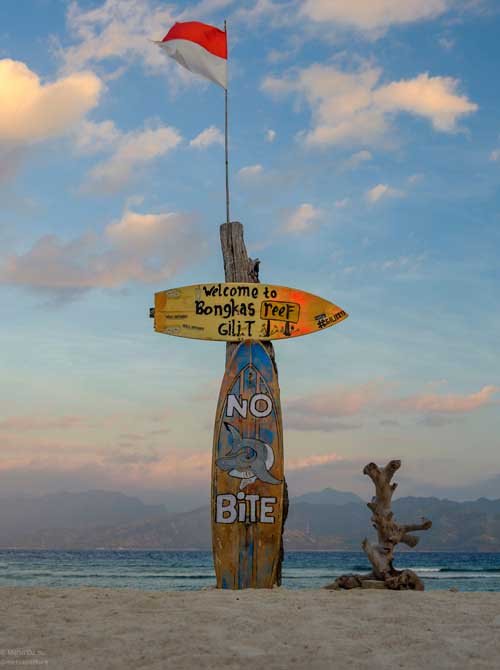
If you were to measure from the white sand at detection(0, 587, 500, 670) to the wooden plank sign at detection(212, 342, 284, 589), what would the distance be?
195cm

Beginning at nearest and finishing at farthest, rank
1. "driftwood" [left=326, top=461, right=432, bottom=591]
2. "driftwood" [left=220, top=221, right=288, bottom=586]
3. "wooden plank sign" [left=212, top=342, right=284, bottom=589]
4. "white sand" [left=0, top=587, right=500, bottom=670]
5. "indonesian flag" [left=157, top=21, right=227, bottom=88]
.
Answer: "white sand" [left=0, top=587, right=500, bottom=670]
"driftwood" [left=326, top=461, right=432, bottom=591]
"wooden plank sign" [left=212, top=342, right=284, bottom=589]
"driftwood" [left=220, top=221, right=288, bottom=586]
"indonesian flag" [left=157, top=21, right=227, bottom=88]

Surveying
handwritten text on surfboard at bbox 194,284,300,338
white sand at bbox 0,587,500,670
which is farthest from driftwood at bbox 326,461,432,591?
handwritten text on surfboard at bbox 194,284,300,338

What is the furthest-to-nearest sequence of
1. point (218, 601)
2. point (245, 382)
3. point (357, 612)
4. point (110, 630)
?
1. point (245, 382)
2. point (218, 601)
3. point (357, 612)
4. point (110, 630)

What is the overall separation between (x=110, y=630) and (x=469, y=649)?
264 centimetres

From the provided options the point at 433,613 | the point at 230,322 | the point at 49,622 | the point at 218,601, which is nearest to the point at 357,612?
the point at 433,613

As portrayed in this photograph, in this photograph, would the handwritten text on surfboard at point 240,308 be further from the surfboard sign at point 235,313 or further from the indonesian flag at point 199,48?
the indonesian flag at point 199,48

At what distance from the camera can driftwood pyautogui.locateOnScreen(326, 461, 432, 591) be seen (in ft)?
30.1

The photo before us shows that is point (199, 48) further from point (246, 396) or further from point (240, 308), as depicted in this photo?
point (246, 396)

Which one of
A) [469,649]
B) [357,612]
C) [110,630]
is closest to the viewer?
[469,649]

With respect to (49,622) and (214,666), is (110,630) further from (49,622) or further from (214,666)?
(214,666)

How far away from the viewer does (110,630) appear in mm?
5789

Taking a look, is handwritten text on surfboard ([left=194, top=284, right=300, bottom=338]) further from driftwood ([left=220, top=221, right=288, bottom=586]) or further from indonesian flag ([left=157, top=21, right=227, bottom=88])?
indonesian flag ([left=157, top=21, right=227, bottom=88])

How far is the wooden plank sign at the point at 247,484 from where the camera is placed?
32.0ft

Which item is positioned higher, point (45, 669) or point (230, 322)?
point (230, 322)
